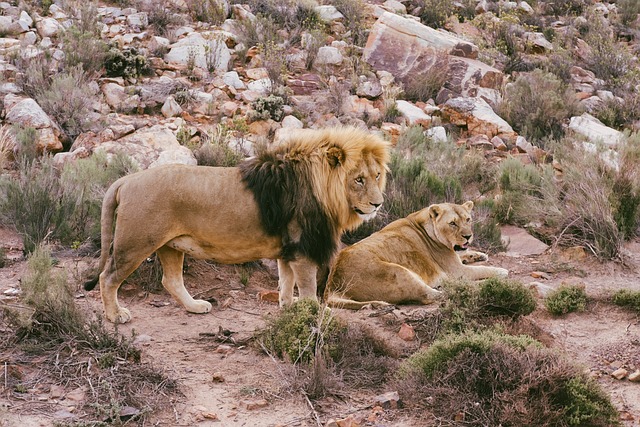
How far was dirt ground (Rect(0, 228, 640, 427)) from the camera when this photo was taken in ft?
18.4

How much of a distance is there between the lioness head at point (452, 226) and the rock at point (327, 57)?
909cm

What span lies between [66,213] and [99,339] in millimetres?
3688

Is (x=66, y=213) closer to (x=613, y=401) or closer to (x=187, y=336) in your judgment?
(x=187, y=336)

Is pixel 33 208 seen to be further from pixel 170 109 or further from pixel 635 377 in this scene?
pixel 635 377

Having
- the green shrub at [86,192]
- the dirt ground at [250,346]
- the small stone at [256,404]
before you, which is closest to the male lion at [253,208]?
the dirt ground at [250,346]

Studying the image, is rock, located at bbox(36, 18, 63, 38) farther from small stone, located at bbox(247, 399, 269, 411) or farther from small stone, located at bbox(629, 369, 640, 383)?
small stone, located at bbox(629, 369, 640, 383)

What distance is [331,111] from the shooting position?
51.6 ft

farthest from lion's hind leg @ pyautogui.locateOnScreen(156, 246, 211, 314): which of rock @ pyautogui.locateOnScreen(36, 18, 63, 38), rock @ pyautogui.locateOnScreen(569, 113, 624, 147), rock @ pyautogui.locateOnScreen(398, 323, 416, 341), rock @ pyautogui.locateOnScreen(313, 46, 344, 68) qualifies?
rock @ pyautogui.locateOnScreen(36, 18, 63, 38)

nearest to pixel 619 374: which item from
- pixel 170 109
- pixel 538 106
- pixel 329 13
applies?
pixel 170 109

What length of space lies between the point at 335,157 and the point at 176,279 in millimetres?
2018

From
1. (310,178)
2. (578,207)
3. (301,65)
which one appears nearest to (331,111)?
(301,65)

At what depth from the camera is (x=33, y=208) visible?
31.2 ft

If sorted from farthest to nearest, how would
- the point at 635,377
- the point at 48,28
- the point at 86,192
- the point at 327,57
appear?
1. the point at 327,57
2. the point at 48,28
3. the point at 86,192
4. the point at 635,377

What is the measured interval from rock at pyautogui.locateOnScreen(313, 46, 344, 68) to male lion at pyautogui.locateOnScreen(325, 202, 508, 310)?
8813 millimetres
